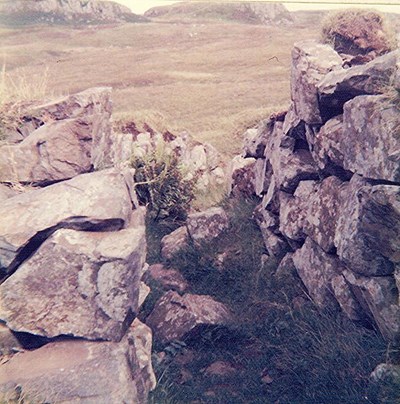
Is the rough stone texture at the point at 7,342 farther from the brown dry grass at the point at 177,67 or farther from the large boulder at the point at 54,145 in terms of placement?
the brown dry grass at the point at 177,67

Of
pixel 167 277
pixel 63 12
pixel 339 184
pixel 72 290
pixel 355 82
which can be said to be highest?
pixel 355 82

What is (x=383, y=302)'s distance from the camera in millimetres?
5445

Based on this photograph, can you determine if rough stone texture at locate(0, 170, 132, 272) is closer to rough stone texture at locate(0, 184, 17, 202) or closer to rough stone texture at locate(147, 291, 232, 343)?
rough stone texture at locate(0, 184, 17, 202)

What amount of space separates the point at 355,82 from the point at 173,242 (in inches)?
196

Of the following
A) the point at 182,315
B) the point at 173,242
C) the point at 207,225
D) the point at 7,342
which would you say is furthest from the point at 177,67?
the point at 7,342

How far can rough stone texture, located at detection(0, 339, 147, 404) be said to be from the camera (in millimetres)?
4676

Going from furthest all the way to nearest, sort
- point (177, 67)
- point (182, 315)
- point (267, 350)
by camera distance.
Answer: point (177, 67) → point (182, 315) → point (267, 350)

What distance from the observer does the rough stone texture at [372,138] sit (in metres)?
5.68

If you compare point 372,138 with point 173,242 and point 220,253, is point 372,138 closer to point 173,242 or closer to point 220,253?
point 220,253

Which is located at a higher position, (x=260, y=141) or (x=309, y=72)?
(x=309, y=72)

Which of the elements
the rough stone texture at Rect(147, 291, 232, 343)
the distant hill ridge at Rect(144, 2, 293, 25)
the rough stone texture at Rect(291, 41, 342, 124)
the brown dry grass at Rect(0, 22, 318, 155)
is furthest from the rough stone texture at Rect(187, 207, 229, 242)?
the distant hill ridge at Rect(144, 2, 293, 25)

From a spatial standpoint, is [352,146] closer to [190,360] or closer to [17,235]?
[190,360]

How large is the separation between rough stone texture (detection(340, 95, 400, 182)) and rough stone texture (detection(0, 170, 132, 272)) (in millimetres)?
3022

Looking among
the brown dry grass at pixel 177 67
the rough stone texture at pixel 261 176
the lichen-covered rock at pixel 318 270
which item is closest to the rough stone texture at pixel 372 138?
the lichen-covered rock at pixel 318 270
